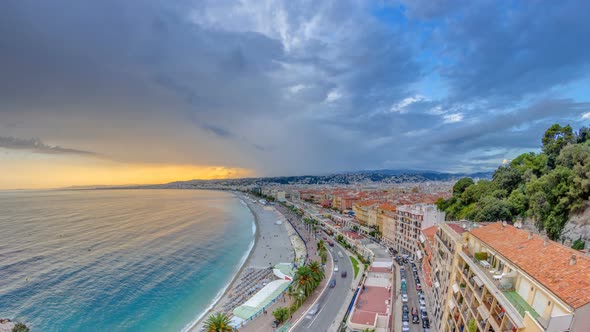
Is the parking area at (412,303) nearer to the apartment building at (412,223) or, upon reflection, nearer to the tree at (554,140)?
the apartment building at (412,223)

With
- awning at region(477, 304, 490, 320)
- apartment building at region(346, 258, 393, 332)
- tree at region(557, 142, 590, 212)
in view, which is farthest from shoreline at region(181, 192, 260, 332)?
tree at region(557, 142, 590, 212)

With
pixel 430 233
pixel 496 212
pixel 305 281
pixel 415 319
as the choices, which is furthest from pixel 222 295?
pixel 496 212

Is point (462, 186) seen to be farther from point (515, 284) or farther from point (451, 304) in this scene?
point (515, 284)

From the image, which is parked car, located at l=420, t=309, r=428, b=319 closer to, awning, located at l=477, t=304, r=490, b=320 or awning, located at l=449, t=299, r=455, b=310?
awning, located at l=449, t=299, r=455, b=310

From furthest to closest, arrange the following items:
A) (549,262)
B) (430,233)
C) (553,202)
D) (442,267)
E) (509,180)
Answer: (509,180), (430,233), (553,202), (442,267), (549,262)

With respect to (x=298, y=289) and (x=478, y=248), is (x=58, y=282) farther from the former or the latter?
(x=478, y=248)

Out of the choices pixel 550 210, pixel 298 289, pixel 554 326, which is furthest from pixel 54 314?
pixel 550 210

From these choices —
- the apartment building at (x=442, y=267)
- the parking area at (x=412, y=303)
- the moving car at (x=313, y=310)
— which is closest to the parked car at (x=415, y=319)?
the parking area at (x=412, y=303)
